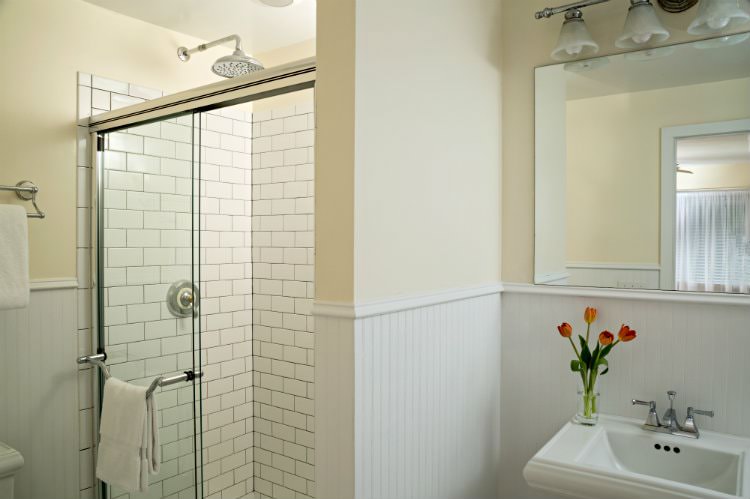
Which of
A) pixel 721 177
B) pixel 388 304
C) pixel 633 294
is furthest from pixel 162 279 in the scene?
pixel 721 177

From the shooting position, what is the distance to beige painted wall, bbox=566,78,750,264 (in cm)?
184

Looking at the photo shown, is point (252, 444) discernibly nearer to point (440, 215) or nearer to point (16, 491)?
point (16, 491)

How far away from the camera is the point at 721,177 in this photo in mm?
1752

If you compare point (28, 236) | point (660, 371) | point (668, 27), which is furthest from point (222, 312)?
point (668, 27)

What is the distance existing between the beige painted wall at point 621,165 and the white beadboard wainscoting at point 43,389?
2.13m

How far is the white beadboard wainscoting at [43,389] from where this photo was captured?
6.75ft

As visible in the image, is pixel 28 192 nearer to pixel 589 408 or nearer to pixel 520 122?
pixel 520 122

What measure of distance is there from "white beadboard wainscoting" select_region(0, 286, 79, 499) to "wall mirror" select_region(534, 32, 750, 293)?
6.61ft

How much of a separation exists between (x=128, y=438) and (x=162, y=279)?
2.01 feet

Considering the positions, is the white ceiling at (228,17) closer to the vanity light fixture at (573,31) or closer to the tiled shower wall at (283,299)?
the tiled shower wall at (283,299)

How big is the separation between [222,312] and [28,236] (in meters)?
1.01

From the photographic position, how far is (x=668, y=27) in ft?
6.02

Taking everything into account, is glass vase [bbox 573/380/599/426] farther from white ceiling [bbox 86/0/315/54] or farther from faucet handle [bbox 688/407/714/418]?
white ceiling [bbox 86/0/315/54]

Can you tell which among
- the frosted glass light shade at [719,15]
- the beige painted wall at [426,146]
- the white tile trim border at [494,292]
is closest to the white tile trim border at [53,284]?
the white tile trim border at [494,292]
